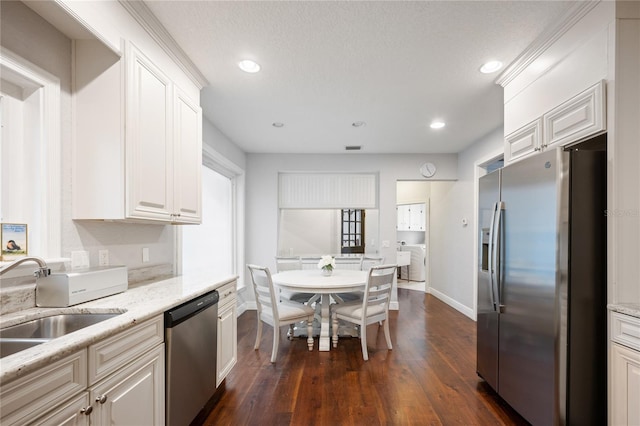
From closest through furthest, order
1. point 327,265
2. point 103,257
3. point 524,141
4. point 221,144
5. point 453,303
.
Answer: point 103,257
point 524,141
point 327,265
point 221,144
point 453,303

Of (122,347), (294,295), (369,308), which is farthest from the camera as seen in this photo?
(294,295)

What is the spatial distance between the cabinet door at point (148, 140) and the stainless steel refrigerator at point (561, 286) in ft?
7.56

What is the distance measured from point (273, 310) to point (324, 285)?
55 cm

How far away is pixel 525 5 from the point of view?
172 cm

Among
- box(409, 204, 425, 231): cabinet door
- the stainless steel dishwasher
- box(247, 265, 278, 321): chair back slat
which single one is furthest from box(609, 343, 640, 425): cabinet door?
box(409, 204, 425, 231): cabinet door

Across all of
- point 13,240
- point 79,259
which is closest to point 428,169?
point 79,259

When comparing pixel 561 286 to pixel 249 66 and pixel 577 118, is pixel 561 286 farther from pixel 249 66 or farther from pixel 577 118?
pixel 249 66

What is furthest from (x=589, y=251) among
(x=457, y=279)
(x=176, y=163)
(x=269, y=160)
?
(x=269, y=160)

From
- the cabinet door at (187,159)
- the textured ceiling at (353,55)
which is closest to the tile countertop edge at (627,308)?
the textured ceiling at (353,55)

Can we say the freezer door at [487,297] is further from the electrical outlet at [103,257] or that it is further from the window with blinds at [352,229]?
the window with blinds at [352,229]

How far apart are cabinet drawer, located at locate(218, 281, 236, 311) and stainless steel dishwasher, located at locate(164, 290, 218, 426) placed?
0.13 meters

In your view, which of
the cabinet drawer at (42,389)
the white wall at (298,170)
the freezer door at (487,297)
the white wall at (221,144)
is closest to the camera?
the cabinet drawer at (42,389)

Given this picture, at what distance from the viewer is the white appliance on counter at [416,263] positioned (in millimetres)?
7304

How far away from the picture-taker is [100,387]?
1159mm
